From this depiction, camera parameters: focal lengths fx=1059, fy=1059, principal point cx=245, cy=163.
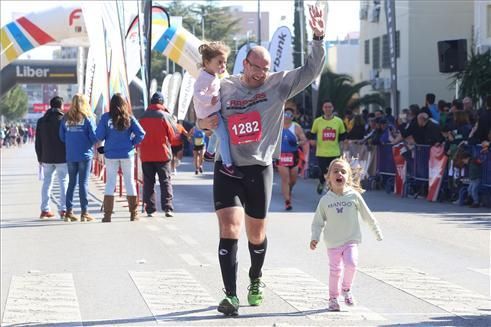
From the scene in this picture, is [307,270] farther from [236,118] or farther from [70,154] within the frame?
[70,154]

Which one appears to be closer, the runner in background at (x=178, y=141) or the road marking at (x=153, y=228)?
the road marking at (x=153, y=228)

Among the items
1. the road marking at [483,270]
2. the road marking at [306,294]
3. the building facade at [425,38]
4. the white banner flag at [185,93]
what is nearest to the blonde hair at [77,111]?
the road marking at [306,294]

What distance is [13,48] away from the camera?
30484 millimetres

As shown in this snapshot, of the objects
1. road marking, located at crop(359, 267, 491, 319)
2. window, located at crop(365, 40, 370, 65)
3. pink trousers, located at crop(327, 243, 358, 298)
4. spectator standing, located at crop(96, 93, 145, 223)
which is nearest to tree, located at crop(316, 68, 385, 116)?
window, located at crop(365, 40, 370, 65)

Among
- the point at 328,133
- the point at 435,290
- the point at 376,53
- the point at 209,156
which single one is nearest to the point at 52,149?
the point at 328,133

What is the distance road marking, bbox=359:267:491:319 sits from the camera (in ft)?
26.5

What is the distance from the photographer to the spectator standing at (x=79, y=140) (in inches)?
622

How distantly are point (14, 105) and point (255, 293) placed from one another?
11921cm

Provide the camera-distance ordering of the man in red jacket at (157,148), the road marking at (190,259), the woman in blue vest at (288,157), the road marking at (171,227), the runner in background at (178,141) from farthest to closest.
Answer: the woman in blue vest at (288,157)
the runner in background at (178,141)
the man in red jacket at (157,148)
the road marking at (171,227)
the road marking at (190,259)

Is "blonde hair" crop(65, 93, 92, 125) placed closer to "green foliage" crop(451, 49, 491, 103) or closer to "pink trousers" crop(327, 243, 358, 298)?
"pink trousers" crop(327, 243, 358, 298)

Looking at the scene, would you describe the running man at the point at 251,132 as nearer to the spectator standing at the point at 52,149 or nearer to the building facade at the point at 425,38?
the spectator standing at the point at 52,149

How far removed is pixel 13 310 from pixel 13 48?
22.9 m

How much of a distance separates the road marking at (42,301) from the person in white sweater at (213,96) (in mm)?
1628

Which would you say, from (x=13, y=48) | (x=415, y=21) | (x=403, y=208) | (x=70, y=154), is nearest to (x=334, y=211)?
(x=70, y=154)
